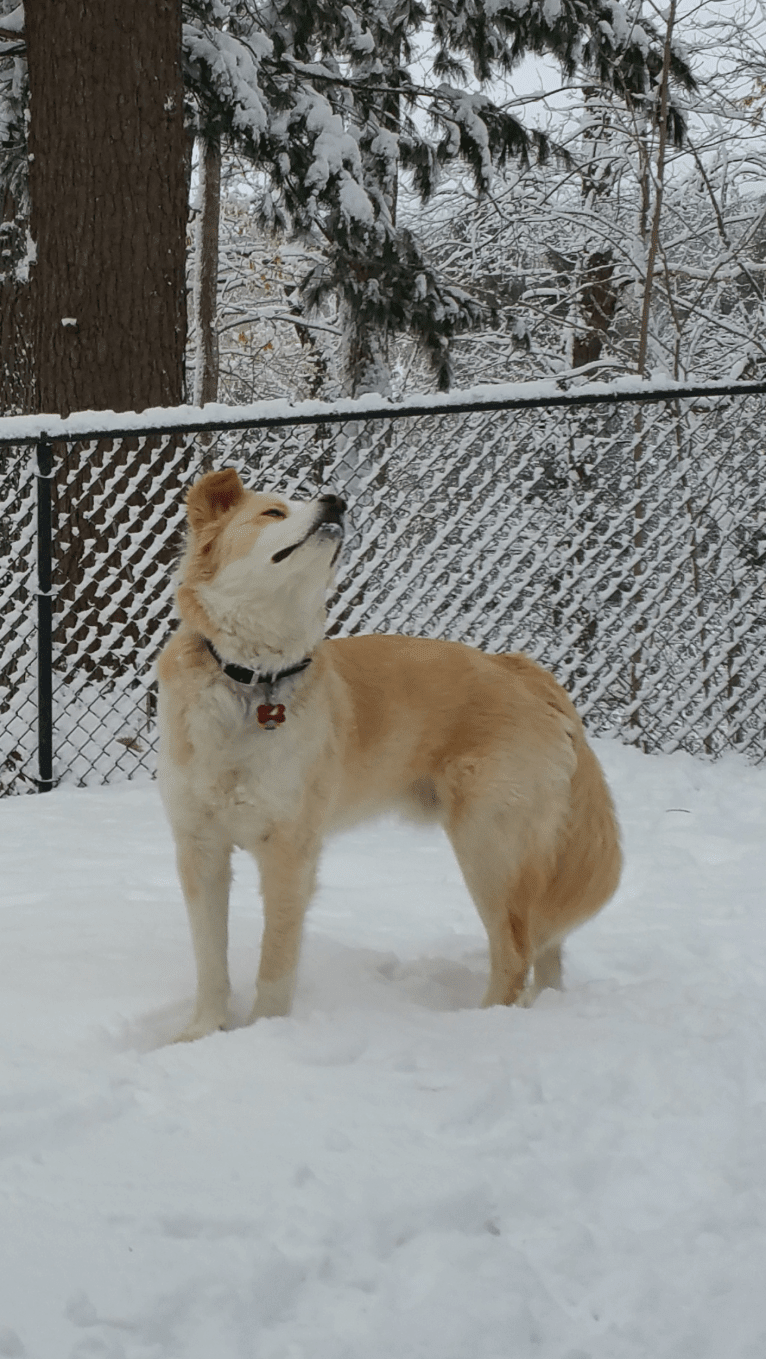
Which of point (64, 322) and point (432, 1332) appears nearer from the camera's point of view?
point (432, 1332)

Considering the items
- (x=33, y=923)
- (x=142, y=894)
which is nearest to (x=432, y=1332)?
(x=33, y=923)

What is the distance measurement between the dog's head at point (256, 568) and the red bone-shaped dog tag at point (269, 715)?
0.36 ft

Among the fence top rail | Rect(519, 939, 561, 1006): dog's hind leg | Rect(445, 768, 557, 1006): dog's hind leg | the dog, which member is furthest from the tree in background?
Rect(519, 939, 561, 1006): dog's hind leg

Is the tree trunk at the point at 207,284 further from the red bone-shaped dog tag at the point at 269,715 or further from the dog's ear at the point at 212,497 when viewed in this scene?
the red bone-shaped dog tag at the point at 269,715

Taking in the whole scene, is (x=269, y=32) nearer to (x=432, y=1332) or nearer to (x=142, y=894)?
(x=142, y=894)

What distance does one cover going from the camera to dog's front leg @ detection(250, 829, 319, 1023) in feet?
7.88

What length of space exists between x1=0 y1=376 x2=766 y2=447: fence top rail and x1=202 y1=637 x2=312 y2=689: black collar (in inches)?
93.9

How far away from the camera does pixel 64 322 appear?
566 centimetres

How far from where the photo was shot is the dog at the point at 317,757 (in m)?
2.37

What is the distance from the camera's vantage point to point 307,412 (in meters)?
4.64

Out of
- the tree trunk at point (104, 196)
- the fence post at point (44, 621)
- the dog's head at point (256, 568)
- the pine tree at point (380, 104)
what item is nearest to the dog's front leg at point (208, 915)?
the dog's head at point (256, 568)

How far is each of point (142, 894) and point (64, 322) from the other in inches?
138

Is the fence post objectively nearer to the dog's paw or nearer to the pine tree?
the dog's paw

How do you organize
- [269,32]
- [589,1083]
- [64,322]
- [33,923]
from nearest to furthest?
[589,1083] → [33,923] → [64,322] → [269,32]
